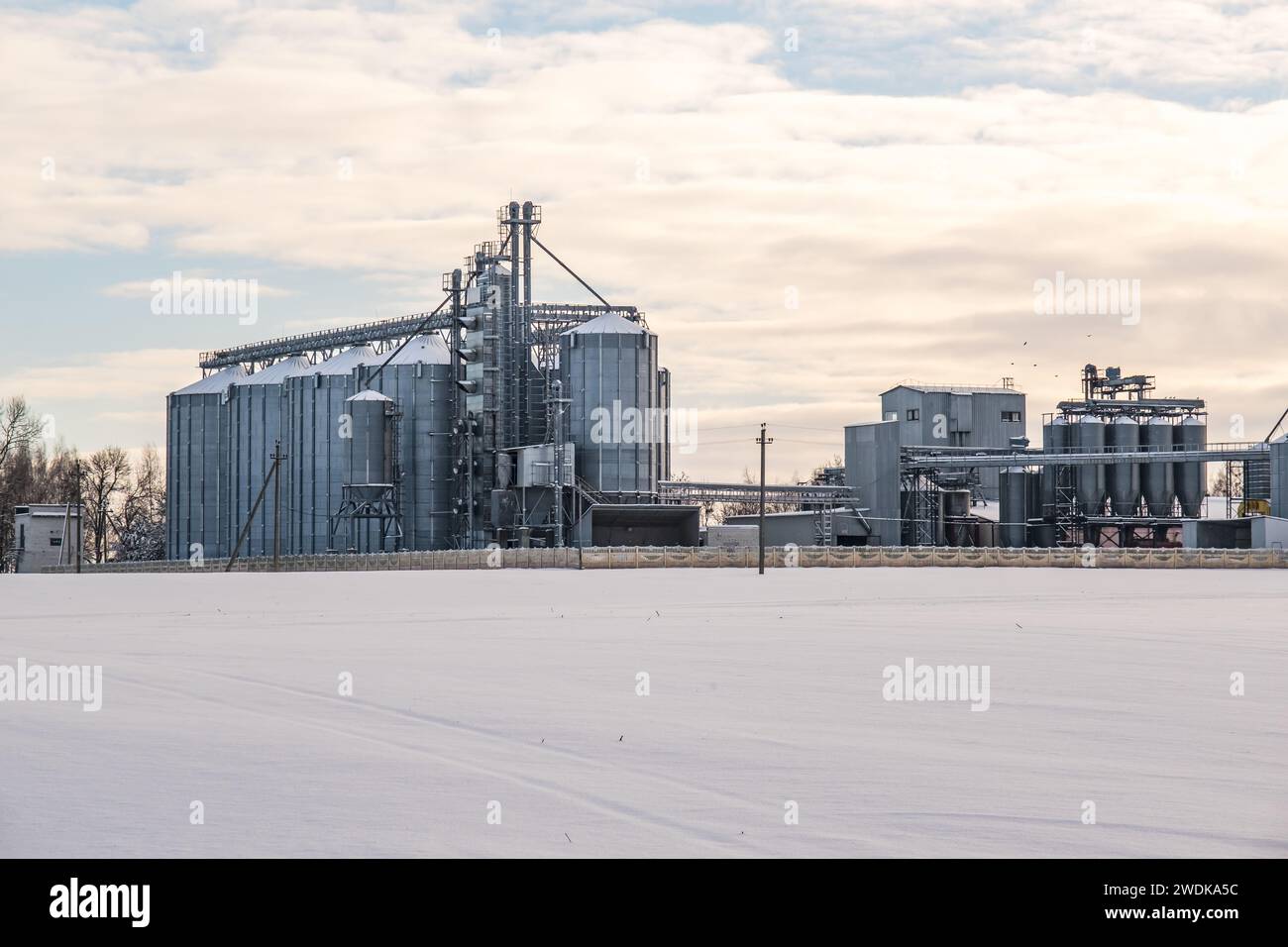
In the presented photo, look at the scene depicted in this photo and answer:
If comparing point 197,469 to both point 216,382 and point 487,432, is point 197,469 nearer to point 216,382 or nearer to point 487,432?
point 216,382

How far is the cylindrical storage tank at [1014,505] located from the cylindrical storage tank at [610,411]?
26.8m

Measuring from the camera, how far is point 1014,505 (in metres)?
101

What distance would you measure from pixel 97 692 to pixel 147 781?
627 cm

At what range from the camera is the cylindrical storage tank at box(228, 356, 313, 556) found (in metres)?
104

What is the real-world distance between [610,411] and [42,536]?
39.5m

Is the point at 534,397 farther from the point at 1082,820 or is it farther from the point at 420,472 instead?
the point at 1082,820

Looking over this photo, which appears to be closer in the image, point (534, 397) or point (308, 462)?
point (534, 397)

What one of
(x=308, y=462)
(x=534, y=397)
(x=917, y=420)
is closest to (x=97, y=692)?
(x=534, y=397)

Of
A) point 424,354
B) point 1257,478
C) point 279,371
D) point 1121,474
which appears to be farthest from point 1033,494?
point 279,371

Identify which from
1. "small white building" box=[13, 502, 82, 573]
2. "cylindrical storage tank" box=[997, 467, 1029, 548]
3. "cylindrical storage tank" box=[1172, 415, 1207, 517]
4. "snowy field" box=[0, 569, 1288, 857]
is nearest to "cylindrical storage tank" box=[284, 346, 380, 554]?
"small white building" box=[13, 502, 82, 573]

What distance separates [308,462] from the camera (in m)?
99.8

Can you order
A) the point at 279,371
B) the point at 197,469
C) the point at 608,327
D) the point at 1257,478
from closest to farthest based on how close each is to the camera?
the point at 608,327, the point at 1257,478, the point at 279,371, the point at 197,469

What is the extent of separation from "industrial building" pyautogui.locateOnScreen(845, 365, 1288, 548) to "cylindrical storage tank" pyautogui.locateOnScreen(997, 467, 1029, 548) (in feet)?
0.22

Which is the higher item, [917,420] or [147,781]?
[917,420]
